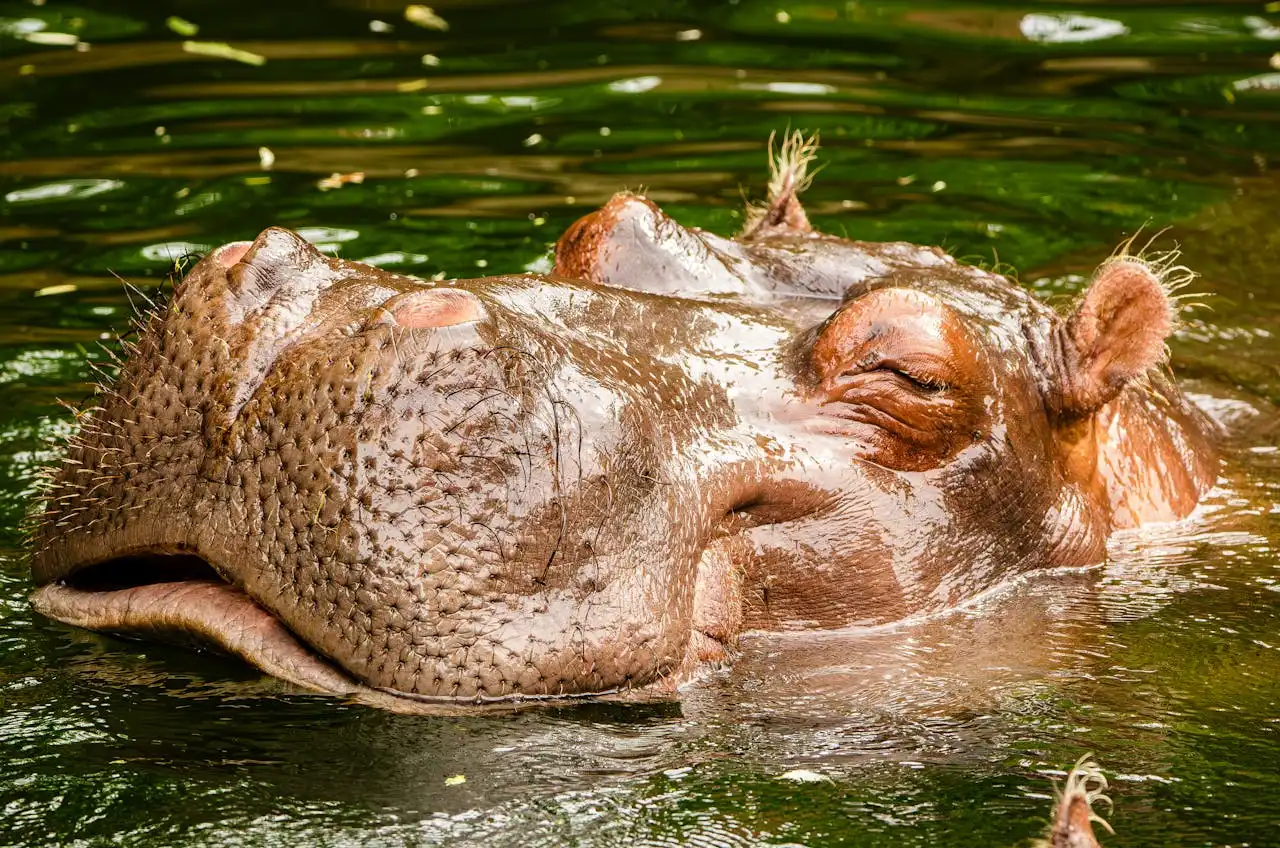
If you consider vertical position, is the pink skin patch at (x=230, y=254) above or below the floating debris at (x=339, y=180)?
below

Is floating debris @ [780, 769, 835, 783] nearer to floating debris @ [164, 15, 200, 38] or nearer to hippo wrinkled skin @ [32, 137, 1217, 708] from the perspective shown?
hippo wrinkled skin @ [32, 137, 1217, 708]

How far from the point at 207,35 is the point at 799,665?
8874 millimetres

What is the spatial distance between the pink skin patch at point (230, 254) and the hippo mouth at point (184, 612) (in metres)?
0.65

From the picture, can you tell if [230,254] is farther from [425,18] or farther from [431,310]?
[425,18]

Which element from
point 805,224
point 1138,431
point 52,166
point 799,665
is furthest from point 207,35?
point 799,665

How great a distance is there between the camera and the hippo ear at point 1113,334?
5062mm

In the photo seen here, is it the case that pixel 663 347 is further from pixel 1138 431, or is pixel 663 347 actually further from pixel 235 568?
pixel 1138 431

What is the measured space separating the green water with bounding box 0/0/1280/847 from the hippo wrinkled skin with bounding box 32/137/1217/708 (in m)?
0.14

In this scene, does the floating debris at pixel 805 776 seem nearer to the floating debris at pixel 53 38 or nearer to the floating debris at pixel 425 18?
the floating debris at pixel 53 38

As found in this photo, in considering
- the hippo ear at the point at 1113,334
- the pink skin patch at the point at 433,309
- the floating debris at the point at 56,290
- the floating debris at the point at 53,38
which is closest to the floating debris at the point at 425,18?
the floating debris at the point at 53,38

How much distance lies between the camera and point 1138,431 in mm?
5746

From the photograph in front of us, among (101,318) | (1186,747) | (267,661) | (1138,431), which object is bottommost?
(1186,747)

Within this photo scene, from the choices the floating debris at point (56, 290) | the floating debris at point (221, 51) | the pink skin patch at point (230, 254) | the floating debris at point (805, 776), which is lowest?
the floating debris at point (805, 776)

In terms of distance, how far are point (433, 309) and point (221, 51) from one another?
27.3 feet
